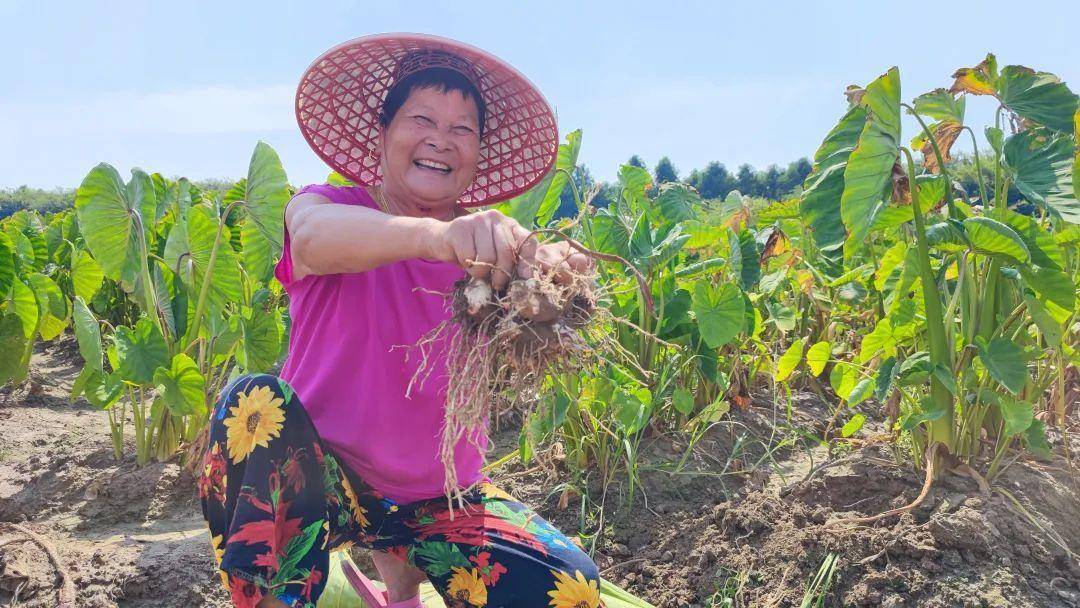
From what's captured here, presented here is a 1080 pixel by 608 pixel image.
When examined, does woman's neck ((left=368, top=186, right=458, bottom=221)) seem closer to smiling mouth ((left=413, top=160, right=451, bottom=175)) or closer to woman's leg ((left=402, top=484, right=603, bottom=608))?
smiling mouth ((left=413, top=160, right=451, bottom=175))

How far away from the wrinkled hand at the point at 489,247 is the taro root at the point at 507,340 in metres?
0.02

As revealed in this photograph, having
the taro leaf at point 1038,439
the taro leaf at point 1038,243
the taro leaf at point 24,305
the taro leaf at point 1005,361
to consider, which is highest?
the taro leaf at point 1038,243

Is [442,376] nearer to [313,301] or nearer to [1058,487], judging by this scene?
[313,301]

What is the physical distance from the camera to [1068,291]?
1.62m

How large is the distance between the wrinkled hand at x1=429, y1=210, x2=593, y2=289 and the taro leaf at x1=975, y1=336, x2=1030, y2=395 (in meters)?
1.16

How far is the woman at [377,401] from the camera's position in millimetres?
1091

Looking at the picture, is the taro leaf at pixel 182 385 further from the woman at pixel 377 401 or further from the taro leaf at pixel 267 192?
the woman at pixel 377 401

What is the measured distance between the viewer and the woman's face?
4.17 feet

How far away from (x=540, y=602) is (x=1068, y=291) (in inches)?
50.9

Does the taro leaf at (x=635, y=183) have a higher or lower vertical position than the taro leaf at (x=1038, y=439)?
higher

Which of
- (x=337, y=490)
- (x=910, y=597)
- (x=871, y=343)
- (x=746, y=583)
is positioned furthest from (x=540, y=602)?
(x=871, y=343)

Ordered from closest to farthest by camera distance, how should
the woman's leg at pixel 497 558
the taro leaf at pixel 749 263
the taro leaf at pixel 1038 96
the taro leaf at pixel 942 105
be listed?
the woman's leg at pixel 497 558
the taro leaf at pixel 1038 96
the taro leaf at pixel 942 105
the taro leaf at pixel 749 263

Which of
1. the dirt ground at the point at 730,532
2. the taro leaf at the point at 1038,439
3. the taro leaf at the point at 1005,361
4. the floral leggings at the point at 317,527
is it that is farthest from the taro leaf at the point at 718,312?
the floral leggings at the point at 317,527

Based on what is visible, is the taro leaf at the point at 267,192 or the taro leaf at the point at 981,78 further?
the taro leaf at the point at 267,192
